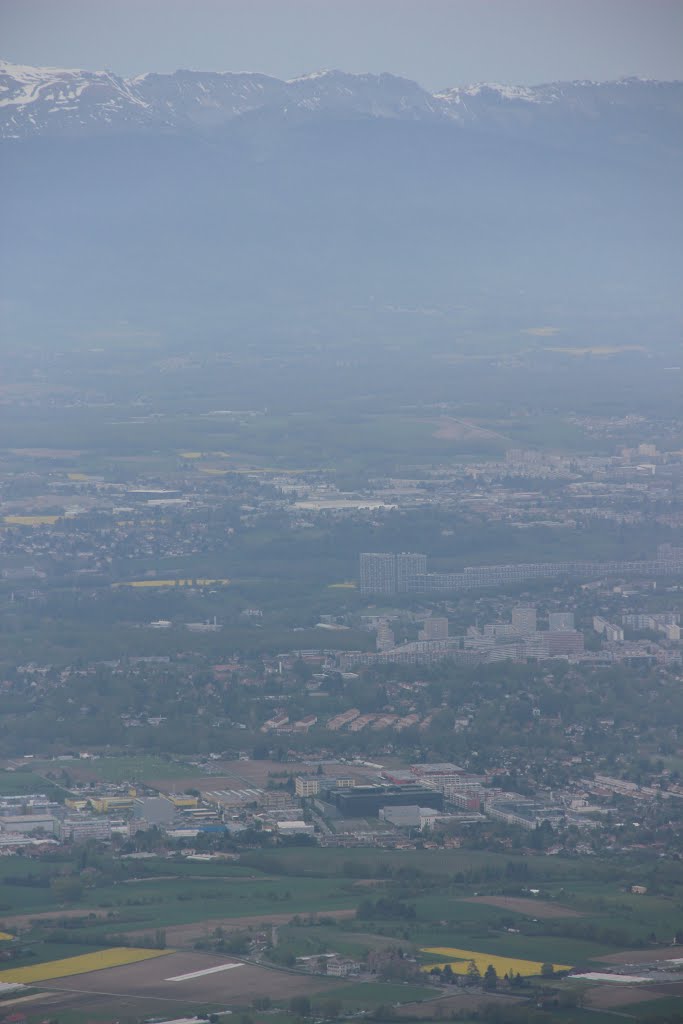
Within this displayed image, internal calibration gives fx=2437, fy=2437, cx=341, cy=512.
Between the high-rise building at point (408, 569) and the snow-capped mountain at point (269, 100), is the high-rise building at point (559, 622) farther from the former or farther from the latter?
the snow-capped mountain at point (269, 100)

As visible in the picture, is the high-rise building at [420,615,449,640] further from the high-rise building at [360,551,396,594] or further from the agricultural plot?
the agricultural plot

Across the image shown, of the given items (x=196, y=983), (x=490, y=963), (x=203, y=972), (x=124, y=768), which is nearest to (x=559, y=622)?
(x=124, y=768)

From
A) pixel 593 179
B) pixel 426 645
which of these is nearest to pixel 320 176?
pixel 593 179

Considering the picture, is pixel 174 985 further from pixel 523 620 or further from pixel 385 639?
pixel 523 620

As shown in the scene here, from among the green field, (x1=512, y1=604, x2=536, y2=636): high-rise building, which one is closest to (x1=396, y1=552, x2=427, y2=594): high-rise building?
(x1=512, y1=604, x2=536, y2=636): high-rise building

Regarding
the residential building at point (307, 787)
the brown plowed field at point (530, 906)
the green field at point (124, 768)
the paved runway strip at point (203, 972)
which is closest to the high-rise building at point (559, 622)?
the green field at point (124, 768)
